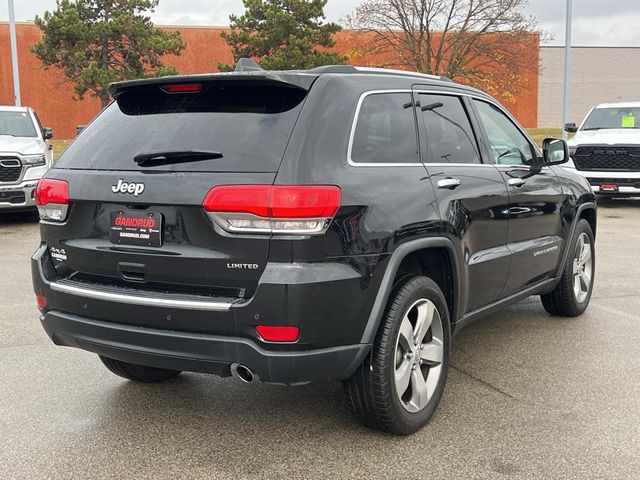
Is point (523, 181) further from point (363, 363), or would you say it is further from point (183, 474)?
point (183, 474)

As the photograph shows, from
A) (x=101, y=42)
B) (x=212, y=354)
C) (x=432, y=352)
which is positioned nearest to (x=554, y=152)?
(x=432, y=352)

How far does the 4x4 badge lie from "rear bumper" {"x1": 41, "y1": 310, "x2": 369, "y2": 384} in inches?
→ 24.3

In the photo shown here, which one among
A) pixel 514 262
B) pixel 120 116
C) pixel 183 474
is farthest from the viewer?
pixel 514 262

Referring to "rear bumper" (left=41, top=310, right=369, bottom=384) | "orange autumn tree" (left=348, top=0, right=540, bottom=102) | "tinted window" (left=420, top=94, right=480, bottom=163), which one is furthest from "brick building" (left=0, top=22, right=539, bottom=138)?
"rear bumper" (left=41, top=310, right=369, bottom=384)

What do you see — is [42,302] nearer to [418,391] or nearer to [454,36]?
[418,391]

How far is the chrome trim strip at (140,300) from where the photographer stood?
304 cm

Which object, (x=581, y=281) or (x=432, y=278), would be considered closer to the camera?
(x=432, y=278)

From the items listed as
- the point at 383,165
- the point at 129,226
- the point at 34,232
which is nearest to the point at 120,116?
the point at 129,226

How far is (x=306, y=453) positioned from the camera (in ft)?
11.1

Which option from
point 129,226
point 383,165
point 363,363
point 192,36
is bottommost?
point 363,363

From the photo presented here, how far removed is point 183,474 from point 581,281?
12.9 feet

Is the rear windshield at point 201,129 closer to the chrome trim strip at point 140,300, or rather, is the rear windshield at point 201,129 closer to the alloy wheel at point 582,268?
the chrome trim strip at point 140,300

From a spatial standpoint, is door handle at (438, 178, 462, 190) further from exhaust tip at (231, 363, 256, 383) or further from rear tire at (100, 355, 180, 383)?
rear tire at (100, 355, 180, 383)

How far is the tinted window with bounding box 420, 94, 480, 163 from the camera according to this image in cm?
397
